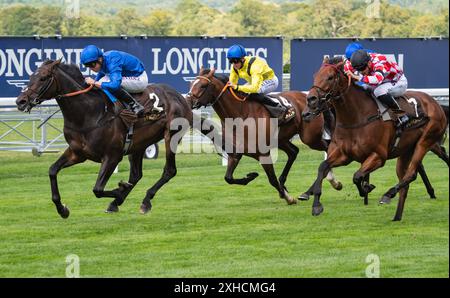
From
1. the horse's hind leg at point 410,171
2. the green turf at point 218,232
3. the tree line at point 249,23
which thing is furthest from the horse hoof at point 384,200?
the tree line at point 249,23

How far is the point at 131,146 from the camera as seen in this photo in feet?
36.6

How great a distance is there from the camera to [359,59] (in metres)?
10.4

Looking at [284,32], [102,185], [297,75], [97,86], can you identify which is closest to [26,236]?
[102,185]

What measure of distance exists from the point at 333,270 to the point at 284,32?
26578 millimetres

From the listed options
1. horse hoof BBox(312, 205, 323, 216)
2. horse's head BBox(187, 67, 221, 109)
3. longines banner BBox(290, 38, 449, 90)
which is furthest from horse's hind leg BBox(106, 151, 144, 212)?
longines banner BBox(290, 38, 449, 90)

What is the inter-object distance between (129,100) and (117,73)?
1.24 feet

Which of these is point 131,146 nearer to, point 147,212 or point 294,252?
point 147,212

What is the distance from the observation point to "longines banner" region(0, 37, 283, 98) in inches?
656

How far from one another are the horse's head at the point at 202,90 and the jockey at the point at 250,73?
0.86 ft

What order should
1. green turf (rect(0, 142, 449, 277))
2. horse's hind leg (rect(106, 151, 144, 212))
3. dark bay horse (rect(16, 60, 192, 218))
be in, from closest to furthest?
green turf (rect(0, 142, 449, 277)), dark bay horse (rect(16, 60, 192, 218)), horse's hind leg (rect(106, 151, 144, 212))

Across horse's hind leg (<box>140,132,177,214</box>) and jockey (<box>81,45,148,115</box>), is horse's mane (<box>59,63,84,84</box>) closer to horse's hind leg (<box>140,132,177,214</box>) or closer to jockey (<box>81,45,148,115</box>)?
jockey (<box>81,45,148,115</box>)

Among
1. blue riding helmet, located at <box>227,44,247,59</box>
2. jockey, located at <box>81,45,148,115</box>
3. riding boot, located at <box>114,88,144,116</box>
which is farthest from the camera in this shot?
blue riding helmet, located at <box>227,44,247,59</box>

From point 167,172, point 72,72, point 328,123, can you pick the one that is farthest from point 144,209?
point 328,123

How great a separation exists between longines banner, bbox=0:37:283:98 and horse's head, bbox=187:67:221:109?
5.72 m
